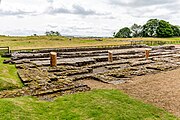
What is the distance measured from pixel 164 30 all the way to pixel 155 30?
243 inches

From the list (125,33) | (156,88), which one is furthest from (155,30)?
(156,88)

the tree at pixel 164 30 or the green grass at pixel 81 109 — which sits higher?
the tree at pixel 164 30

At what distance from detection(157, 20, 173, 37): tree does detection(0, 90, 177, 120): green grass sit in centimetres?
7627

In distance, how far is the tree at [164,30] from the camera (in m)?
81.2

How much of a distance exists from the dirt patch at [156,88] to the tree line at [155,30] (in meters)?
69.5

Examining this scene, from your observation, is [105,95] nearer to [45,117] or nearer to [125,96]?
[125,96]

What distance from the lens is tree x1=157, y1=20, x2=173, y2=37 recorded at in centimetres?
8119

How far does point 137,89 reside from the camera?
12094 millimetres

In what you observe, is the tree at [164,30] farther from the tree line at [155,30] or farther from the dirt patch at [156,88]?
the dirt patch at [156,88]

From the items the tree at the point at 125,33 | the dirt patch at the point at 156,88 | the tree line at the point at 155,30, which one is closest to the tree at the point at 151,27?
the tree line at the point at 155,30

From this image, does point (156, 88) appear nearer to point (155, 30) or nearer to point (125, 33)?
point (155, 30)

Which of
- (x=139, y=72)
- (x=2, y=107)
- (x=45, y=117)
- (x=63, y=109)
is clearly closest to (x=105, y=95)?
(x=63, y=109)

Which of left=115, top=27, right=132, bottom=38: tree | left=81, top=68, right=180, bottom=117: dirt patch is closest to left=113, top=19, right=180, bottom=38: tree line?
left=115, top=27, right=132, bottom=38: tree

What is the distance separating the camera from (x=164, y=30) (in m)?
81.3
